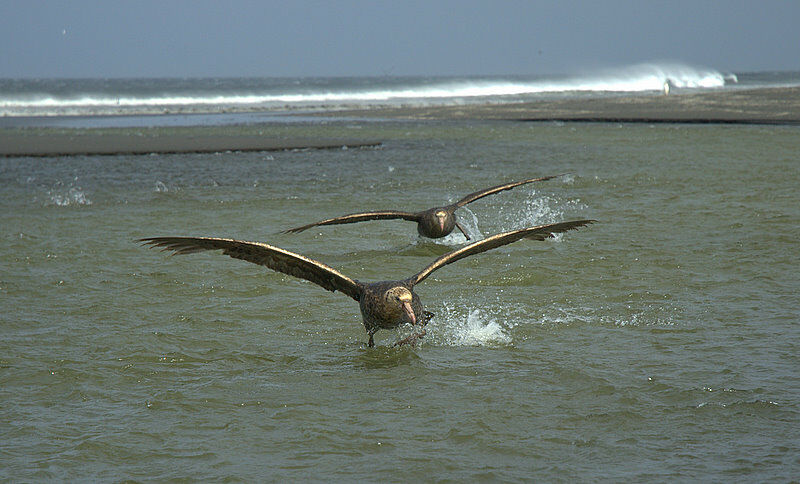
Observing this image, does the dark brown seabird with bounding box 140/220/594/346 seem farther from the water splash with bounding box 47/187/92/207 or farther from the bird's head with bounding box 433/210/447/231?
Result: the water splash with bounding box 47/187/92/207

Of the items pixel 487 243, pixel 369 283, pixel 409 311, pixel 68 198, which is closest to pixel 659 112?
pixel 68 198

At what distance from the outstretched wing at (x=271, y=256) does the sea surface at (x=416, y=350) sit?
64cm

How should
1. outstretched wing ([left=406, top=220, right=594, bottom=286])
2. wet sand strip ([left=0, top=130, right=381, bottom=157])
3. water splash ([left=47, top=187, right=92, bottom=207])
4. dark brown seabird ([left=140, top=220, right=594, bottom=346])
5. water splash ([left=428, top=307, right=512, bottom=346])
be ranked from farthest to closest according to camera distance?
1. wet sand strip ([left=0, top=130, right=381, bottom=157])
2. water splash ([left=47, top=187, right=92, bottom=207])
3. water splash ([left=428, top=307, right=512, bottom=346])
4. outstretched wing ([left=406, top=220, right=594, bottom=286])
5. dark brown seabird ([left=140, top=220, right=594, bottom=346])

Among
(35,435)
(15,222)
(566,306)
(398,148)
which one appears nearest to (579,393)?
(566,306)

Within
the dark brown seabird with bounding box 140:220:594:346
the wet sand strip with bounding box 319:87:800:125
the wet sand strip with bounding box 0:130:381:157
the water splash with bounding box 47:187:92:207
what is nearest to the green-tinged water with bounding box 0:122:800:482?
the dark brown seabird with bounding box 140:220:594:346

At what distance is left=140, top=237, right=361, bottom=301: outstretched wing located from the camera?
6836mm

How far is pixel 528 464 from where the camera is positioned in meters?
5.36

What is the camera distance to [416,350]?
7.79 metres

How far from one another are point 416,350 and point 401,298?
875 mm

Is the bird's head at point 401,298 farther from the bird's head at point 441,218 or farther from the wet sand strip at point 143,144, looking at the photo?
the wet sand strip at point 143,144

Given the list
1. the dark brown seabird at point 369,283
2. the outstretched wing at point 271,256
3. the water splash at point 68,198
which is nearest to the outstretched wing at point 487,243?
the dark brown seabird at point 369,283

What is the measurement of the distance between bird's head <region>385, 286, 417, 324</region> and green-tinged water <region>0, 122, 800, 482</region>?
1.82 feet

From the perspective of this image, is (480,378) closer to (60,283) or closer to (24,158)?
(60,283)

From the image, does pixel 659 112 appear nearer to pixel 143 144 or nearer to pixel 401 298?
pixel 143 144
